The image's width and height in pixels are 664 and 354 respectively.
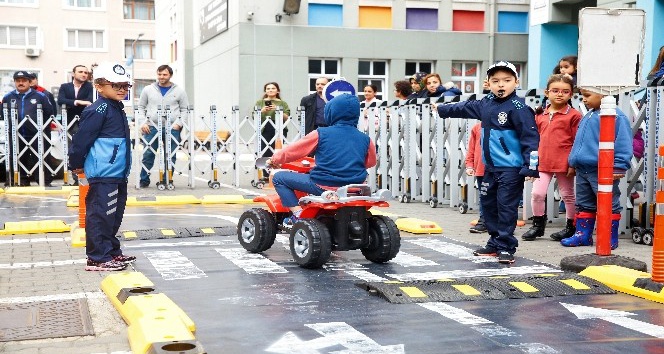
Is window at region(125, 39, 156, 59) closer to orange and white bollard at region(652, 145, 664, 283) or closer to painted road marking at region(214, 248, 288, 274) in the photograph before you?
painted road marking at region(214, 248, 288, 274)

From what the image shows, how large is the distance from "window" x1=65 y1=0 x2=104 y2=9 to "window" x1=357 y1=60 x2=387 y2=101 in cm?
3404

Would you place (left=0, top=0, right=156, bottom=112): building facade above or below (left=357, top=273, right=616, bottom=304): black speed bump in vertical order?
above

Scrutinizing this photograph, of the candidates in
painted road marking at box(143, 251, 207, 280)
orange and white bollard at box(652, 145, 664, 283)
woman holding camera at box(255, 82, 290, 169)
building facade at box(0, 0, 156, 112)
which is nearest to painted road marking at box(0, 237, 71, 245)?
painted road marking at box(143, 251, 207, 280)

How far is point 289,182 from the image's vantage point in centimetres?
744

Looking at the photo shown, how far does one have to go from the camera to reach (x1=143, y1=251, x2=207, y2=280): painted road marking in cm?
673

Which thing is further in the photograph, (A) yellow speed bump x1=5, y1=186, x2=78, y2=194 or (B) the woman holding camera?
(B) the woman holding camera

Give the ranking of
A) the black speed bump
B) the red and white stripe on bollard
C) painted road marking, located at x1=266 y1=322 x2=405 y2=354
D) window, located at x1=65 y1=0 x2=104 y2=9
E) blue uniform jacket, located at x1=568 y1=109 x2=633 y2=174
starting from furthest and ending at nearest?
1. window, located at x1=65 y1=0 x2=104 y2=9
2. blue uniform jacket, located at x1=568 y1=109 x2=633 y2=174
3. the red and white stripe on bollard
4. the black speed bump
5. painted road marking, located at x1=266 y1=322 x2=405 y2=354

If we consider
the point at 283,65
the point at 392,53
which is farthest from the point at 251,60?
the point at 392,53

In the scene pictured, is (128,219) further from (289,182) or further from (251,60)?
(251,60)

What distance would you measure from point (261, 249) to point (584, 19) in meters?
3.65

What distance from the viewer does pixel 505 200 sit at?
7.52m

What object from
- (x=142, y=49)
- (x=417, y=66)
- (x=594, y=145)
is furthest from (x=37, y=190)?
(x=142, y=49)

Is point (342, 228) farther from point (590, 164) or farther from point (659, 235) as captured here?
point (590, 164)

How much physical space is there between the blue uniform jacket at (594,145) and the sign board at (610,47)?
140 cm
